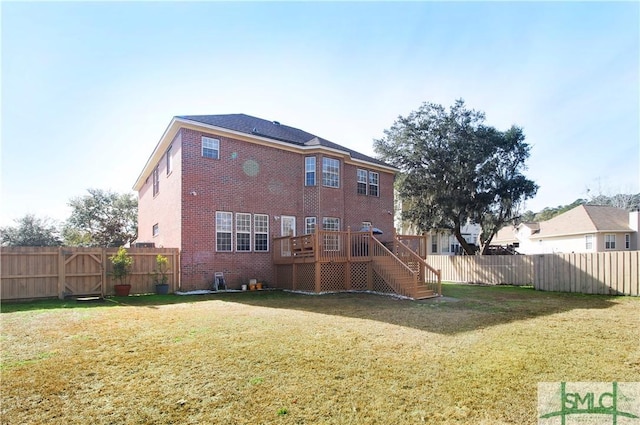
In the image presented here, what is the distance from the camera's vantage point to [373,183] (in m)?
19.9

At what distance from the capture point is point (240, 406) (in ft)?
11.1

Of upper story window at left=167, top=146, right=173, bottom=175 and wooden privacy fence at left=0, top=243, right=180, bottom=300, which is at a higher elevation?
upper story window at left=167, top=146, right=173, bottom=175

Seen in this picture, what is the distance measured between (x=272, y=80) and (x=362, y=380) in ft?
35.5

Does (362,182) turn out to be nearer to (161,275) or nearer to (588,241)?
(161,275)

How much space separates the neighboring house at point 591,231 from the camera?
28.1 m

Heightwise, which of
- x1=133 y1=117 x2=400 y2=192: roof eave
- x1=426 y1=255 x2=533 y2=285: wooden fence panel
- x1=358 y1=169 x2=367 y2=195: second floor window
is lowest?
x1=426 y1=255 x2=533 y2=285: wooden fence panel

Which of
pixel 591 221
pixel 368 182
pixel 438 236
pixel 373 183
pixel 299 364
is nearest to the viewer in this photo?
pixel 299 364

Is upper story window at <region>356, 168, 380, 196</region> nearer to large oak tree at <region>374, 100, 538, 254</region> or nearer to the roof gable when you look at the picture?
large oak tree at <region>374, 100, 538, 254</region>

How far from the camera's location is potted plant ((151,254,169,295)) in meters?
13.0

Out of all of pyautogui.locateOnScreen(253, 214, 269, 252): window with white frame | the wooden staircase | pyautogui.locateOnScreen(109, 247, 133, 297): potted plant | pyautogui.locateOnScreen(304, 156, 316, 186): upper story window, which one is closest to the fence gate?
pyautogui.locateOnScreen(109, 247, 133, 297): potted plant

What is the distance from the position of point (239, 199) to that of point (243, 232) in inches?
57.6

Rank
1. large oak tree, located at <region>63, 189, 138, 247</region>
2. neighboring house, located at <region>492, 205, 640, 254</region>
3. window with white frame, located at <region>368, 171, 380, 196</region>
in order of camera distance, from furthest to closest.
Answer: large oak tree, located at <region>63, 189, 138, 247</region>
neighboring house, located at <region>492, 205, 640, 254</region>
window with white frame, located at <region>368, 171, 380, 196</region>

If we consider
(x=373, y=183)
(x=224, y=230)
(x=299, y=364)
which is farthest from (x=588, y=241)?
(x=299, y=364)

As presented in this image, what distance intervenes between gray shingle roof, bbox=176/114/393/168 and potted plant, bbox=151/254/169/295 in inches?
222
